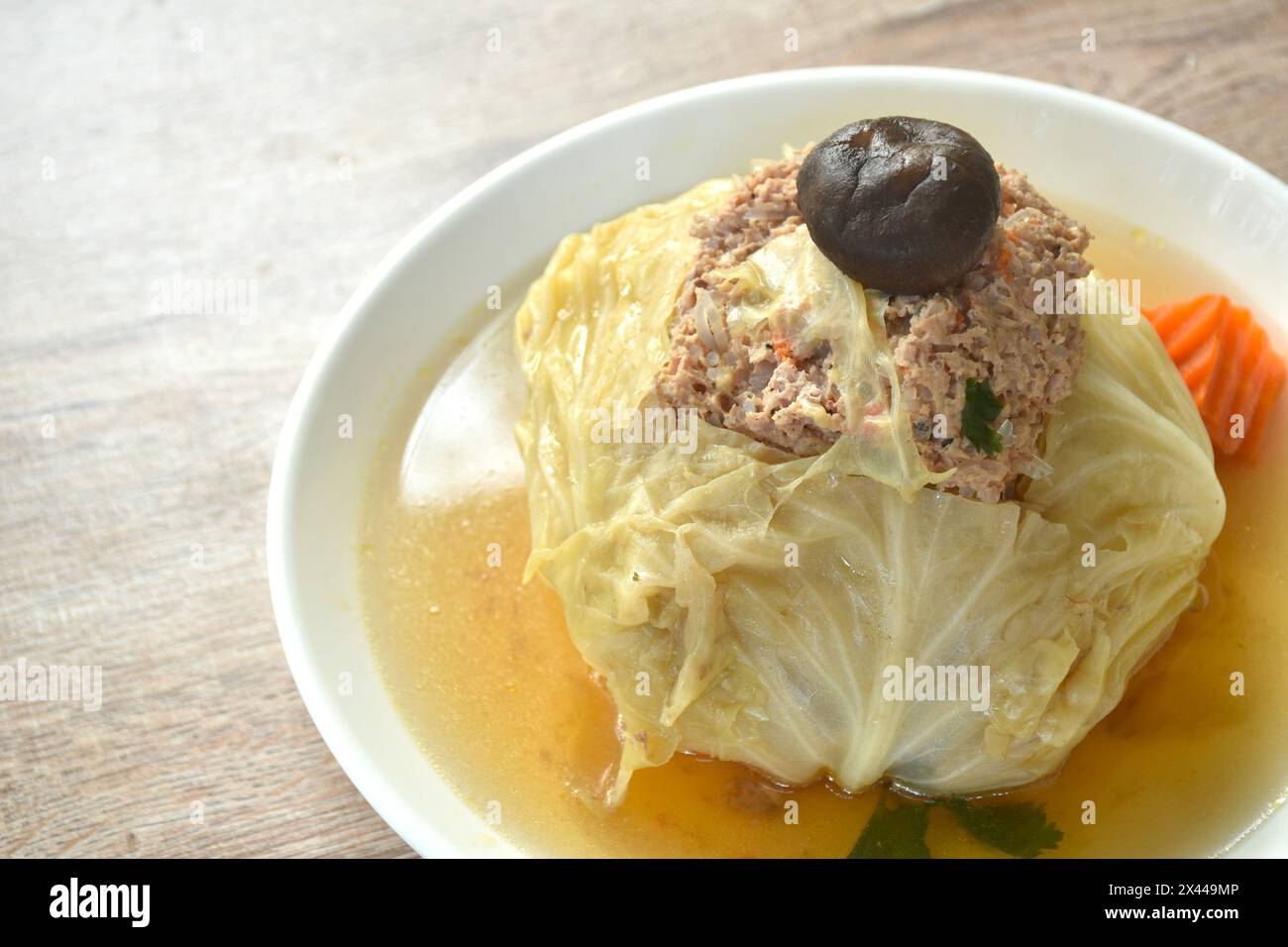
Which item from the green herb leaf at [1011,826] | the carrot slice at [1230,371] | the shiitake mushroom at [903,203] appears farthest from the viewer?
the carrot slice at [1230,371]

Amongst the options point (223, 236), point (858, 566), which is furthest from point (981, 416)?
point (223, 236)

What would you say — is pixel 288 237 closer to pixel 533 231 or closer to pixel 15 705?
pixel 533 231

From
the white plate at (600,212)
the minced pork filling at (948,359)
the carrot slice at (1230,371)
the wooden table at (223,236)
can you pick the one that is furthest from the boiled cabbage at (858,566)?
the wooden table at (223,236)

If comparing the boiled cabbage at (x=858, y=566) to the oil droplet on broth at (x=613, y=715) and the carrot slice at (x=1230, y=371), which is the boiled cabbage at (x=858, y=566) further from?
the carrot slice at (x=1230, y=371)

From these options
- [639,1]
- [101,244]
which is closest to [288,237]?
[101,244]

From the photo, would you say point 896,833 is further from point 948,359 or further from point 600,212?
point 600,212
